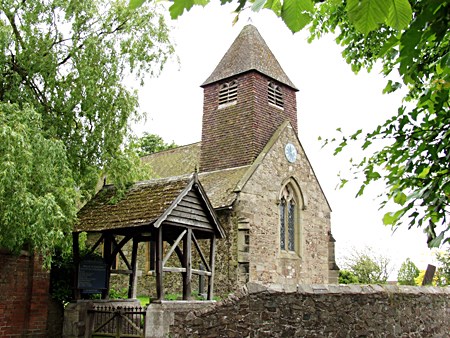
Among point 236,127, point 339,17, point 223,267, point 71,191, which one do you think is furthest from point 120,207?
point 236,127

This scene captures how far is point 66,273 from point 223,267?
6.57 m

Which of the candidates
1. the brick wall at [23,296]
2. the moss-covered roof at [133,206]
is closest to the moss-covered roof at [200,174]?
the moss-covered roof at [133,206]

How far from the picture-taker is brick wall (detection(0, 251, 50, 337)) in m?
11.4

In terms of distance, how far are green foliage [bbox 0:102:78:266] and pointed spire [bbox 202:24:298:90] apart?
12.3 meters

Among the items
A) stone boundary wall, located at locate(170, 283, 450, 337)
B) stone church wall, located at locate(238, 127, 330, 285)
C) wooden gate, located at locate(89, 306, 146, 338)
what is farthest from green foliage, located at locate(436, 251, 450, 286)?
wooden gate, located at locate(89, 306, 146, 338)

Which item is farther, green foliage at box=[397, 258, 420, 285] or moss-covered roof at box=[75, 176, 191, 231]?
green foliage at box=[397, 258, 420, 285]

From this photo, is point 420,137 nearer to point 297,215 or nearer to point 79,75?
point 79,75

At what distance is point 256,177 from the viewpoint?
1938cm

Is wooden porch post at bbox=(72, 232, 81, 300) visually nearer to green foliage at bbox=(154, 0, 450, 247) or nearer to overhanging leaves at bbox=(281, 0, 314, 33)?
green foliage at bbox=(154, 0, 450, 247)

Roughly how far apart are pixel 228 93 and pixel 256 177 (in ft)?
17.2

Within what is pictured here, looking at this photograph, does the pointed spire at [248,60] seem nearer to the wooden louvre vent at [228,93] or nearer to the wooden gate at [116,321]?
the wooden louvre vent at [228,93]

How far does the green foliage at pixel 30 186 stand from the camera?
9.90m

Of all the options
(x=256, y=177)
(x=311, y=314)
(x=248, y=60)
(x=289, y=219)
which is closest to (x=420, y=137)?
(x=311, y=314)

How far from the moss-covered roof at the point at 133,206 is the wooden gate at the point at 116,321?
1930mm
